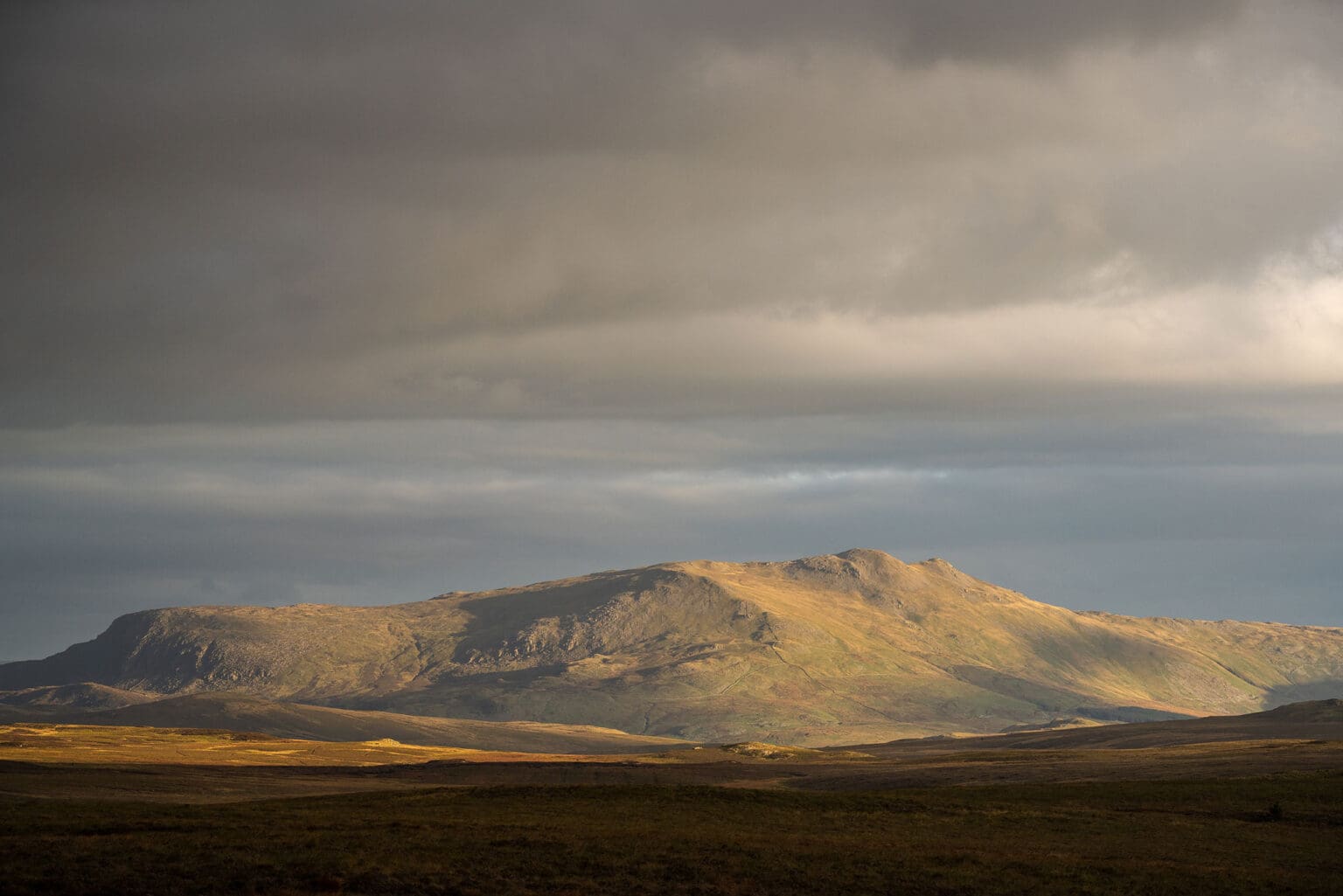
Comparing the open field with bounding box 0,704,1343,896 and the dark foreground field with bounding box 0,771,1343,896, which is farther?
the open field with bounding box 0,704,1343,896

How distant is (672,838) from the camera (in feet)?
271

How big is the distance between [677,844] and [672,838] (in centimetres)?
274

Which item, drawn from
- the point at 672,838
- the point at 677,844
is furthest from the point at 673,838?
the point at 677,844

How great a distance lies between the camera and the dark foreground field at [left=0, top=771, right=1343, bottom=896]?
65375mm

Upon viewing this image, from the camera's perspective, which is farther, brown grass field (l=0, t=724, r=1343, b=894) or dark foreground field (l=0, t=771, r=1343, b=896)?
brown grass field (l=0, t=724, r=1343, b=894)

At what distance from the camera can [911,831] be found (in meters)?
91.6

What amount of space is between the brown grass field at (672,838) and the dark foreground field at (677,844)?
0.68 feet

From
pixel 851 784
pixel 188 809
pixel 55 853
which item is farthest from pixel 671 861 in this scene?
pixel 851 784

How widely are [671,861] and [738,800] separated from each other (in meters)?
38.5

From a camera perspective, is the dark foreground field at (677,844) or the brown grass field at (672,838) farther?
the brown grass field at (672,838)

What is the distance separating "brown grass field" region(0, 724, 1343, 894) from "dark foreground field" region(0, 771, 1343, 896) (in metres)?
0.21

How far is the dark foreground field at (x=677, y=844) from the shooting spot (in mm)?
65375

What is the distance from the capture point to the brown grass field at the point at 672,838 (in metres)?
65.8

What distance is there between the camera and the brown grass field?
2591 inches
